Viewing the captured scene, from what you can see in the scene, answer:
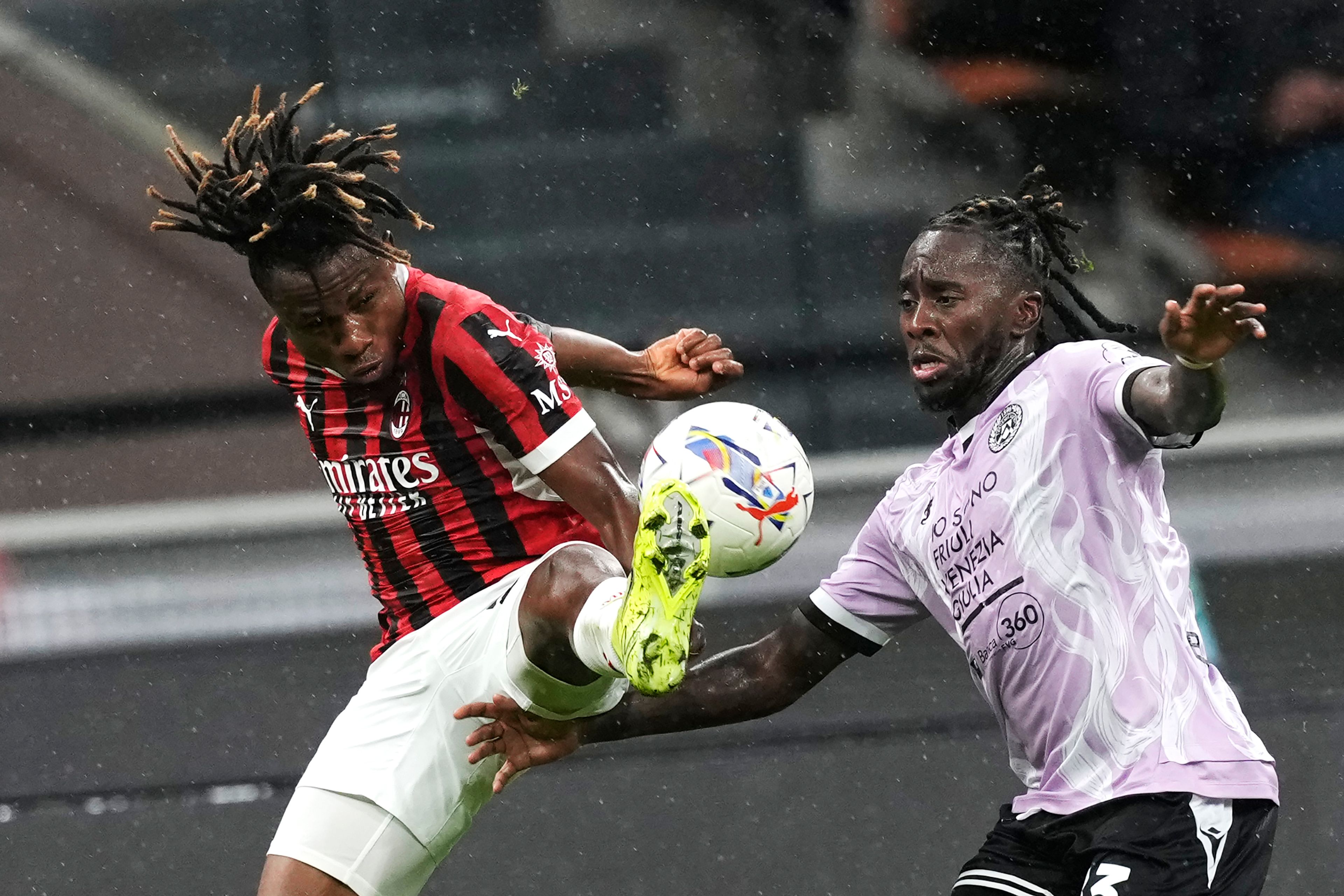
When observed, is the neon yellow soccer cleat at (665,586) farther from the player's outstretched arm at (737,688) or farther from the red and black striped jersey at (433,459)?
the player's outstretched arm at (737,688)

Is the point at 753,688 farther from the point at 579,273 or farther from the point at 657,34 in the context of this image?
the point at 657,34

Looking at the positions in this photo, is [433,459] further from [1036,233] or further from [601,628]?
[1036,233]

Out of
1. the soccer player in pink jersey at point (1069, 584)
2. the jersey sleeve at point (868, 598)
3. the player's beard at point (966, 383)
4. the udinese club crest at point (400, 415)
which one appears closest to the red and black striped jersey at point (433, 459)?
the udinese club crest at point (400, 415)

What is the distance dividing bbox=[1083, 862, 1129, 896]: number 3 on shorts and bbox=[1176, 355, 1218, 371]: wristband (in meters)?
0.73

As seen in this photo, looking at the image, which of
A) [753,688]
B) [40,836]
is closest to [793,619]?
[753,688]

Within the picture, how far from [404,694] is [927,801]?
98.8 inches

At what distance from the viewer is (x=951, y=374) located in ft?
8.52

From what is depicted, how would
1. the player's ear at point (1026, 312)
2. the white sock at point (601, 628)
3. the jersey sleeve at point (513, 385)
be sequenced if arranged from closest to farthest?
the white sock at point (601, 628)
the jersey sleeve at point (513, 385)
the player's ear at point (1026, 312)

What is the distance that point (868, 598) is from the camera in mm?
2768

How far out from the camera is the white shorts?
2.64 meters

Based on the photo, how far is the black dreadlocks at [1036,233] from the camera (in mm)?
2717

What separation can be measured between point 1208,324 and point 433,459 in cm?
135

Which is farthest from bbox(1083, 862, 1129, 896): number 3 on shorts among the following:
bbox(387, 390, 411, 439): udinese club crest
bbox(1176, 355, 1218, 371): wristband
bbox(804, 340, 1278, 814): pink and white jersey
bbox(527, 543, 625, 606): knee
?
bbox(387, 390, 411, 439): udinese club crest

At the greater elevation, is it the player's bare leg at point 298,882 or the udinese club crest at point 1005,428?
the udinese club crest at point 1005,428
